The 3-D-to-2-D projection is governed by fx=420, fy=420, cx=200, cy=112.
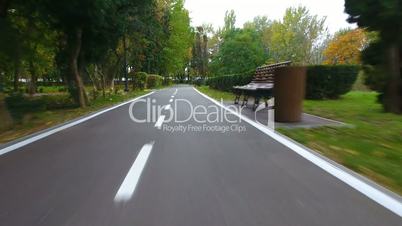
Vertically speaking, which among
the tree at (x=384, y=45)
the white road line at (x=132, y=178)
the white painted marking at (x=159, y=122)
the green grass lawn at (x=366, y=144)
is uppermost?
the tree at (x=384, y=45)

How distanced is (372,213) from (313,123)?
7.28 metres

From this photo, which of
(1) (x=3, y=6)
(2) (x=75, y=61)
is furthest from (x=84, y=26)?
(1) (x=3, y=6)

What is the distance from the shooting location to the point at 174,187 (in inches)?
201

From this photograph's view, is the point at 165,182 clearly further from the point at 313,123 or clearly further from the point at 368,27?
the point at 368,27

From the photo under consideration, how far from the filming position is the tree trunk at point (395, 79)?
40.6 ft

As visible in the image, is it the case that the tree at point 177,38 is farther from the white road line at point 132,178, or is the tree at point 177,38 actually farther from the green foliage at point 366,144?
the white road line at point 132,178

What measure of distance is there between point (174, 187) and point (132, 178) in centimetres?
73

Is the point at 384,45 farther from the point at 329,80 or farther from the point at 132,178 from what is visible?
the point at 132,178

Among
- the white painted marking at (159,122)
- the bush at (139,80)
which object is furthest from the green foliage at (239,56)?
the white painted marking at (159,122)

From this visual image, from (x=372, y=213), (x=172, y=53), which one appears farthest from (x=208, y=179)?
(x=172, y=53)

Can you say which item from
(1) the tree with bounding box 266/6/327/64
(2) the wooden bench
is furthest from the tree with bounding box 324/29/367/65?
(2) the wooden bench

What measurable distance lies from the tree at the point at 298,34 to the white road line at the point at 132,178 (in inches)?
1903

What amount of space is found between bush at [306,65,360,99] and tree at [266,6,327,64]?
109 feet

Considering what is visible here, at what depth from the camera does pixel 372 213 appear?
4160 millimetres
